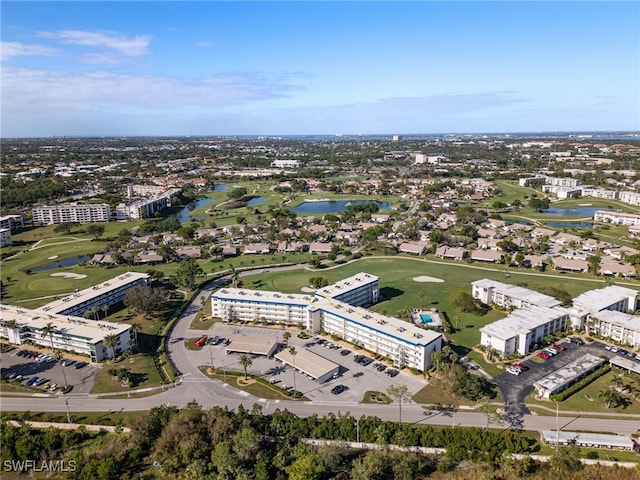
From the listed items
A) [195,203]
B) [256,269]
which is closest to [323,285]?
[256,269]

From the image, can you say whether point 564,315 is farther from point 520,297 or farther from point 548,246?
point 548,246

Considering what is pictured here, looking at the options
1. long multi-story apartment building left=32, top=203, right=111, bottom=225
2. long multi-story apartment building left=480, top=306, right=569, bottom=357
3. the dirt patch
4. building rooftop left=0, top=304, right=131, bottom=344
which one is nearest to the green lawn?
long multi-story apartment building left=480, top=306, right=569, bottom=357

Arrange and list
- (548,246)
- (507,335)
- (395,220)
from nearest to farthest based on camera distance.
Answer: (507,335), (548,246), (395,220)

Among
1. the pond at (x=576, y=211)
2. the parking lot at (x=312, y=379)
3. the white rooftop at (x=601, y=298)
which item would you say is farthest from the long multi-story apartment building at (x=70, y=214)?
→ the pond at (x=576, y=211)

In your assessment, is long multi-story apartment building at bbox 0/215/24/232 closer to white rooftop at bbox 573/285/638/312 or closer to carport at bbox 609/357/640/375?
white rooftop at bbox 573/285/638/312

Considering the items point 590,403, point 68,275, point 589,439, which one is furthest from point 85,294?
point 590,403

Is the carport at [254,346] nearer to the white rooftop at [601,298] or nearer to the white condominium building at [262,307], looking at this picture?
the white condominium building at [262,307]

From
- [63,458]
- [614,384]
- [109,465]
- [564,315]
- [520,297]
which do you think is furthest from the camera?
[520,297]
